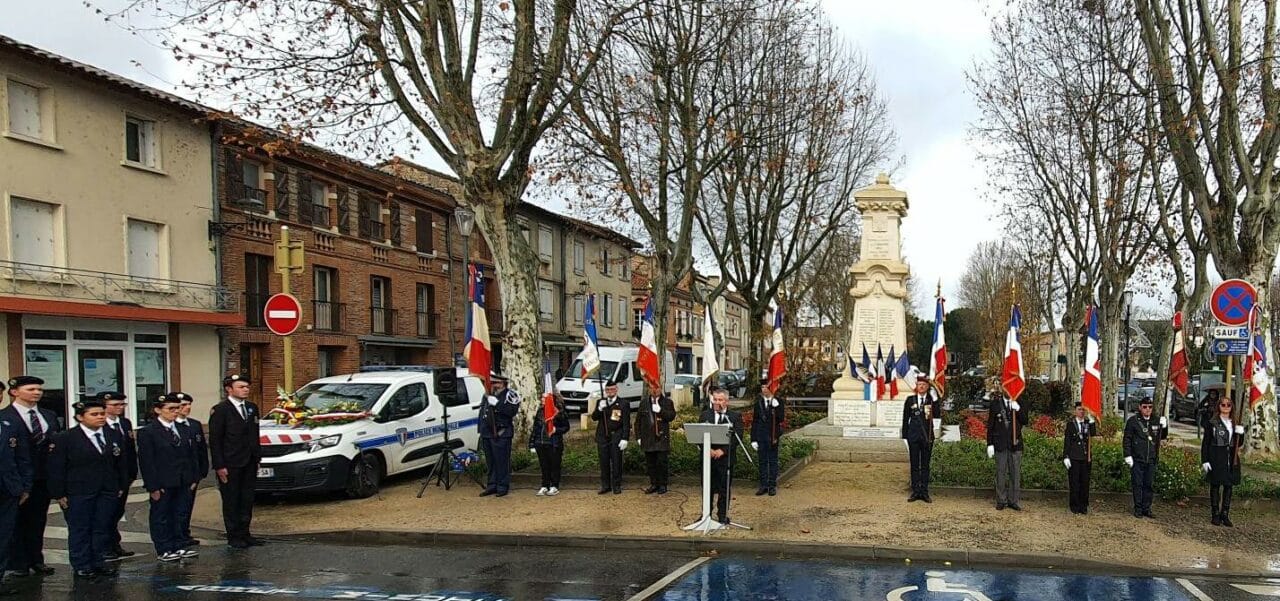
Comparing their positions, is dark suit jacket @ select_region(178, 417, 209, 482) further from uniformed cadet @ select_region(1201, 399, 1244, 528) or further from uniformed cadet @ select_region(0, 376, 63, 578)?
uniformed cadet @ select_region(1201, 399, 1244, 528)

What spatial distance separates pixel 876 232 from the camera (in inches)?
779

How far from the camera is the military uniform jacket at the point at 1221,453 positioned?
1009 cm

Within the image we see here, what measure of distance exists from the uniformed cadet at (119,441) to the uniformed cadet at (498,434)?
169 inches

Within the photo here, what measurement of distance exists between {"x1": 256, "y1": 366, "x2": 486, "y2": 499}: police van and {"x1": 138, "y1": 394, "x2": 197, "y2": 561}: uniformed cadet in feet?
7.82

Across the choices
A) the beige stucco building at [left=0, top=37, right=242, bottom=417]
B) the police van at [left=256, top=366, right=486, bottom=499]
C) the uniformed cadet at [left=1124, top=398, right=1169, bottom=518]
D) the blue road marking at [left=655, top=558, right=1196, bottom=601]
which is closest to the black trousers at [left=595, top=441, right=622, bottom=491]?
the police van at [left=256, top=366, right=486, bottom=499]

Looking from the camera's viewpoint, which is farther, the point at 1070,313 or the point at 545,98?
the point at 1070,313

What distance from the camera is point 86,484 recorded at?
8258 millimetres

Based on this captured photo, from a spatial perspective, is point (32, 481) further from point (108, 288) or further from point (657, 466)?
point (108, 288)

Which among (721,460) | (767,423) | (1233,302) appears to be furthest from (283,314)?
(1233,302)

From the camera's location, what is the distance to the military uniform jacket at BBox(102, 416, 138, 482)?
8.77 meters

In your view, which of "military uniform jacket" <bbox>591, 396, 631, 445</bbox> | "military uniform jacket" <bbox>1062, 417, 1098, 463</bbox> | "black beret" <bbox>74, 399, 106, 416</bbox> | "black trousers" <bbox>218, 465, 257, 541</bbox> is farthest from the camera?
"military uniform jacket" <bbox>591, 396, 631, 445</bbox>

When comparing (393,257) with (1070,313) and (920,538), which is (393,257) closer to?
(1070,313)

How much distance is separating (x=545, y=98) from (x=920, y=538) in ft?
29.0

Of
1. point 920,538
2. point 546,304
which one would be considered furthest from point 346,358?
point 920,538
